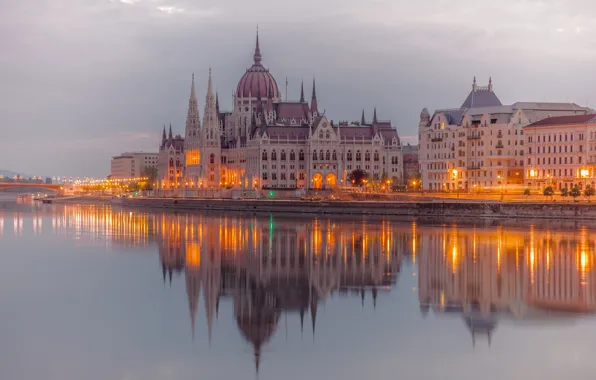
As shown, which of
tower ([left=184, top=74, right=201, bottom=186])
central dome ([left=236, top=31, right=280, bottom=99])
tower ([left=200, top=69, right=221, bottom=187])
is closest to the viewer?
tower ([left=200, top=69, right=221, bottom=187])

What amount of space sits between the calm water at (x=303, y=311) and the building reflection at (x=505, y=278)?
9cm

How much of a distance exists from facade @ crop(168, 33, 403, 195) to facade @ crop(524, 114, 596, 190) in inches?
1703

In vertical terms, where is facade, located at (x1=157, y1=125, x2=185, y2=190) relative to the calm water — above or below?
above

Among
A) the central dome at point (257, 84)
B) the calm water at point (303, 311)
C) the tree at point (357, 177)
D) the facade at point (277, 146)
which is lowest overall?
the calm water at point (303, 311)

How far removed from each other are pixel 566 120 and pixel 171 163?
96.8m

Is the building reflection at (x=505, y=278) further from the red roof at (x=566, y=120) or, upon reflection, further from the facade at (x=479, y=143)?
the facade at (x=479, y=143)

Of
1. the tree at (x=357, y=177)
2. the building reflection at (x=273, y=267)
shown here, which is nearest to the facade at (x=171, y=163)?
the tree at (x=357, y=177)

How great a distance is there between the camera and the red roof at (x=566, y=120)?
99.4m

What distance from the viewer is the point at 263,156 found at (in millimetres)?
147000

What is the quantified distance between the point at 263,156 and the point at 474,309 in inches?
4659

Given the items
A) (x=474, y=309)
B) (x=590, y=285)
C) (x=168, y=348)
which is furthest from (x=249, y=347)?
(x=590, y=285)

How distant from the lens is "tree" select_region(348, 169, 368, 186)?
138 metres

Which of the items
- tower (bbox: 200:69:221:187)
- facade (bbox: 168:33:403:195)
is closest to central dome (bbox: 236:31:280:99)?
facade (bbox: 168:33:403:195)

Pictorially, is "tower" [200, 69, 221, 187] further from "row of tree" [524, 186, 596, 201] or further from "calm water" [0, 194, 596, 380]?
"calm water" [0, 194, 596, 380]
